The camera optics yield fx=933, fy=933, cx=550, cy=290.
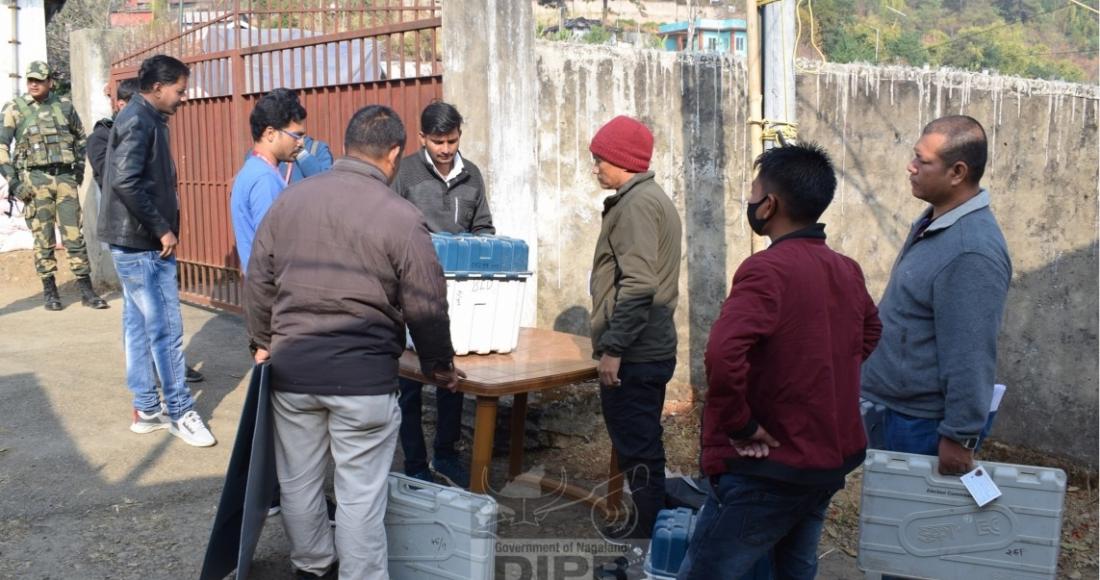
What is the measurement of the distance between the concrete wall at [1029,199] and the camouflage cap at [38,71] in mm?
6770

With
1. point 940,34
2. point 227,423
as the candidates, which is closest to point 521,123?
point 227,423

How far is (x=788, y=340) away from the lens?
8.63 feet

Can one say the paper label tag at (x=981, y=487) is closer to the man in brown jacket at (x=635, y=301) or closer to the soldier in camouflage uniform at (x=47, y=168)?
the man in brown jacket at (x=635, y=301)

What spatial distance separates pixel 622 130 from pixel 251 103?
483 cm

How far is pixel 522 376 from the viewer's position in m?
3.89

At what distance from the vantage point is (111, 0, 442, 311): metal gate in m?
6.09

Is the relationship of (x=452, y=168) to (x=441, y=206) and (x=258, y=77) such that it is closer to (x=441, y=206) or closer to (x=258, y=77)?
(x=441, y=206)

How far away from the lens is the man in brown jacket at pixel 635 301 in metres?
3.85

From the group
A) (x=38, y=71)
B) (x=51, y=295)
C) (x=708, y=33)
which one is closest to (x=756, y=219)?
(x=708, y=33)

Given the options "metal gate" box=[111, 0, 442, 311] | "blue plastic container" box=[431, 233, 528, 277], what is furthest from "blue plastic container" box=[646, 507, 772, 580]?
"metal gate" box=[111, 0, 442, 311]

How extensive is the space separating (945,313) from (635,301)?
4.07 feet

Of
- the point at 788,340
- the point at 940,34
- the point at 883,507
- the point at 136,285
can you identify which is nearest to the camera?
the point at 788,340

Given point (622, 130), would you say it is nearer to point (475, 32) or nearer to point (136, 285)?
point (475, 32)

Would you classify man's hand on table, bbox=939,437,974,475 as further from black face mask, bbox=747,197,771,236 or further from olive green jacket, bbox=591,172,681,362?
olive green jacket, bbox=591,172,681,362
